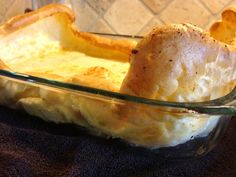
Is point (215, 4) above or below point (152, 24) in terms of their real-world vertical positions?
above

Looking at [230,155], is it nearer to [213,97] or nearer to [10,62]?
[213,97]

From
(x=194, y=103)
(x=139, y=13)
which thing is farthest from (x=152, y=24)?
(x=194, y=103)

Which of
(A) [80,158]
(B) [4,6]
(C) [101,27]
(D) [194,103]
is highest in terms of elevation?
(D) [194,103]

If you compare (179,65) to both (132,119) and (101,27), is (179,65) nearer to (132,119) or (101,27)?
(132,119)

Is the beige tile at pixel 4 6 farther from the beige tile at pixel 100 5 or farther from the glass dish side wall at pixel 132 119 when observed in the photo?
the glass dish side wall at pixel 132 119

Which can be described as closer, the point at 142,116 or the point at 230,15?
the point at 142,116

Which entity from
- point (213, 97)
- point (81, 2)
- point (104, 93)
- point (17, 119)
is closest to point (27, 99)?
point (17, 119)

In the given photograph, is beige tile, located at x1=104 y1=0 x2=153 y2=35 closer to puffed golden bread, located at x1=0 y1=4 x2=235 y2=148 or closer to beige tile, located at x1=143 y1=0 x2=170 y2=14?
beige tile, located at x1=143 y1=0 x2=170 y2=14

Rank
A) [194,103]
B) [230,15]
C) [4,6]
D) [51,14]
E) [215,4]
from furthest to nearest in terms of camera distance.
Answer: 1. [4,6]
2. [215,4]
3. [51,14]
4. [230,15]
5. [194,103]

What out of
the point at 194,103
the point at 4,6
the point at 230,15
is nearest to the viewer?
the point at 194,103
